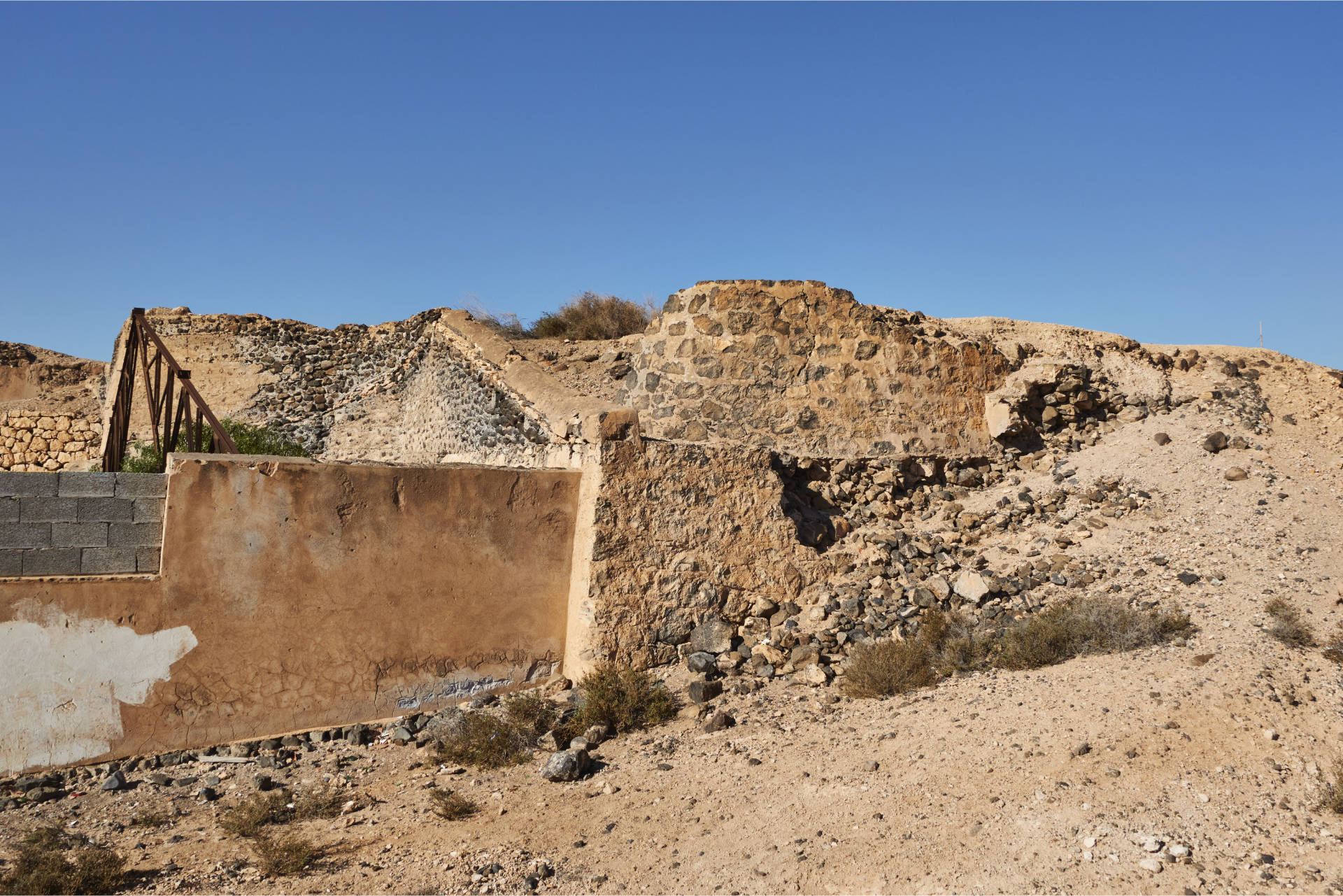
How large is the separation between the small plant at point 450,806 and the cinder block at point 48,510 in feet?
9.27

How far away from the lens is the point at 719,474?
23.2ft

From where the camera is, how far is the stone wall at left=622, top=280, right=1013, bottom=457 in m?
8.77

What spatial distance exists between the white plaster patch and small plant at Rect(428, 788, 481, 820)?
77.2 inches

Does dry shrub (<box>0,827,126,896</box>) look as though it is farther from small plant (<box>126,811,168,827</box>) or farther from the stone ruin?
the stone ruin

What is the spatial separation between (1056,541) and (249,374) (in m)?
15.8

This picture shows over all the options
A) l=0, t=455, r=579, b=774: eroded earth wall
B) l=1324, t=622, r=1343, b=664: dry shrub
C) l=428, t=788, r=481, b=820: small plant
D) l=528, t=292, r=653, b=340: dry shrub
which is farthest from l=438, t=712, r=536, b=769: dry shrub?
l=528, t=292, r=653, b=340: dry shrub

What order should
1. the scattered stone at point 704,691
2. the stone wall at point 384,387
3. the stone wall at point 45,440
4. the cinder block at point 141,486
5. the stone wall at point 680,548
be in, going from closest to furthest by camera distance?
the cinder block at point 141,486 < the scattered stone at point 704,691 < the stone wall at point 680,548 < the stone wall at point 384,387 < the stone wall at point 45,440

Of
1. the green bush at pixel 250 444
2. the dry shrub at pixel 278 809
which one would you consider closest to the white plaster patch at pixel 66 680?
the dry shrub at pixel 278 809

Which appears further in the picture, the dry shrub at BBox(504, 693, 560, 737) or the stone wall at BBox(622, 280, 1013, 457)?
the stone wall at BBox(622, 280, 1013, 457)

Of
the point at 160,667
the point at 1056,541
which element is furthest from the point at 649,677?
the point at 1056,541

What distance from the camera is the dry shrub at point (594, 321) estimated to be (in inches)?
603

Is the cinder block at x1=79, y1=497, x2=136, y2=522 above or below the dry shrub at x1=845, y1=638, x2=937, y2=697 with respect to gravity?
above

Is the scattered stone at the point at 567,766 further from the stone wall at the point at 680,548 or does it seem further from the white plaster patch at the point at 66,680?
the white plaster patch at the point at 66,680

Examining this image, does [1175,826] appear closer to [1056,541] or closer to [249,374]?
[1056,541]
